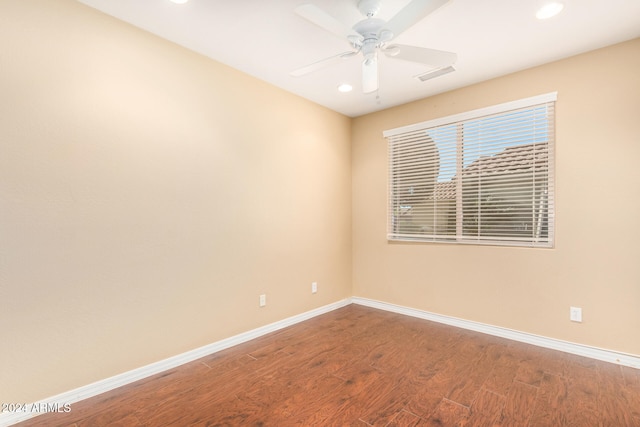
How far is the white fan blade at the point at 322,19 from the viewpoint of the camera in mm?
1566

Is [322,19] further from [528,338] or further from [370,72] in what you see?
[528,338]

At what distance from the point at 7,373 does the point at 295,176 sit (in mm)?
2670

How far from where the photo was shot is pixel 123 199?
2.18 meters

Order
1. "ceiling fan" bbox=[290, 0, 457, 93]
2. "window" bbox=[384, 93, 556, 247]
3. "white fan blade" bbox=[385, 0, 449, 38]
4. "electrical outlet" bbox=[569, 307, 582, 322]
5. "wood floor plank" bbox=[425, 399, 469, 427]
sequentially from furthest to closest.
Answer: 1. "window" bbox=[384, 93, 556, 247]
2. "electrical outlet" bbox=[569, 307, 582, 322]
3. "wood floor plank" bbox=[425, 399, 469, 427]
4. "ceiling fan" bbox=[290, 0, 457, 93]
5. "white fan blade" bbox=[385, 0, 449, 38]

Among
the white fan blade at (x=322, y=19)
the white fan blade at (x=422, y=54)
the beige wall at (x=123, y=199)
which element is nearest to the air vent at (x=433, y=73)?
the white fan blade at (x=422, y=54)

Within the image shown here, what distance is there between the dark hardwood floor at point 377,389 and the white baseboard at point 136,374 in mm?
57

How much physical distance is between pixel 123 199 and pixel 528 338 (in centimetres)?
370

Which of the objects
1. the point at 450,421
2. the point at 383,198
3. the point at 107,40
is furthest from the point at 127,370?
the point at 383,198

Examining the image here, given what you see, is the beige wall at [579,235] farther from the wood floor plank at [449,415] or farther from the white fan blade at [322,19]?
the white fan blade at [322,19]

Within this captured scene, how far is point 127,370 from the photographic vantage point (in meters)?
2.17

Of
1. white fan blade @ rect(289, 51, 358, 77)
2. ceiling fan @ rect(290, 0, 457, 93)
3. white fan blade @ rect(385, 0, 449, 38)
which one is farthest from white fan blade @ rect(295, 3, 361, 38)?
white fan blade @ rect(385, 0, 449, 38)

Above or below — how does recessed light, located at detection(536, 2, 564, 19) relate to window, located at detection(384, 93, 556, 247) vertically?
above

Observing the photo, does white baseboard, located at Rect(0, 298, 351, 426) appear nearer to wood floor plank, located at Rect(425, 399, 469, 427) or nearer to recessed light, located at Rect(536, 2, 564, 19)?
wood floor plank, located at Rect(425, 399, 469, 427)

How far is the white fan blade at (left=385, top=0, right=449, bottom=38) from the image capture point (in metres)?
1.50
